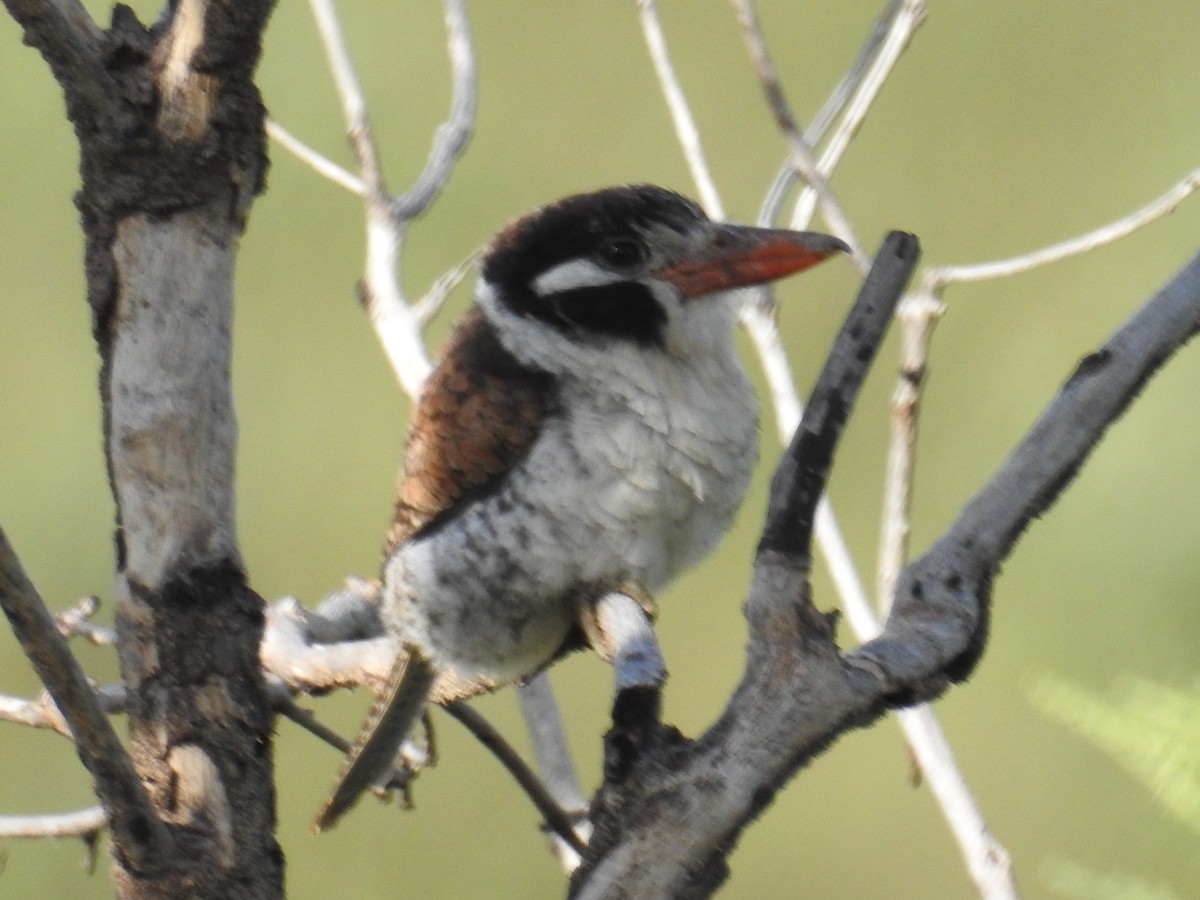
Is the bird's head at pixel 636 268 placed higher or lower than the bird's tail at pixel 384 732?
higher

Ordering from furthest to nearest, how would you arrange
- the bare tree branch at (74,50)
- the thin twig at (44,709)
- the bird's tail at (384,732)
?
the bird's tail at (384,732) → the thin twig at (44,709) → the bare tree branch at (74,50)

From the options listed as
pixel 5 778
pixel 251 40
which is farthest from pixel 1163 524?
pixel 5 778

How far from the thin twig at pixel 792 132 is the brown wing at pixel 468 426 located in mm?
426

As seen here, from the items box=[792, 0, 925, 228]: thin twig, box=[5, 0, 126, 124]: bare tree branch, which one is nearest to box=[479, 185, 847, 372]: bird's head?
box=[792, 0, 925, 228]: thin twig

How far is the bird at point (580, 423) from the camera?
185 cm

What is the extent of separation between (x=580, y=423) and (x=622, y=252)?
20 cm

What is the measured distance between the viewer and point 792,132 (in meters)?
2.08

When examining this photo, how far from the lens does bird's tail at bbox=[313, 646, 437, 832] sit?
2.15 m

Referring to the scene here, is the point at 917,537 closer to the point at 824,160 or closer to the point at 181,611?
the point at 824,160

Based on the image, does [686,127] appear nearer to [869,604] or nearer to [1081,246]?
[1081,246]

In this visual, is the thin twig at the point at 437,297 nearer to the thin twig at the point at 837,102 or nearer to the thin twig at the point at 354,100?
the thin twig at the point at 354,100

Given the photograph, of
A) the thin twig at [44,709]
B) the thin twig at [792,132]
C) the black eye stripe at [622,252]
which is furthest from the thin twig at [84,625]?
the thin twig at [792,132]

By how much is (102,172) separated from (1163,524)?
2618 mm

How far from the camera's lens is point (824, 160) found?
231 centimetres
